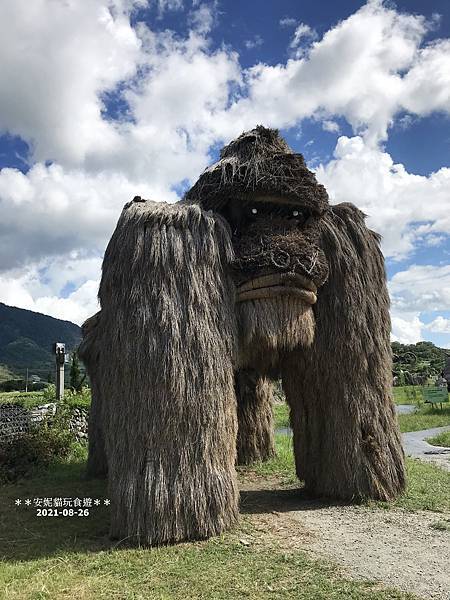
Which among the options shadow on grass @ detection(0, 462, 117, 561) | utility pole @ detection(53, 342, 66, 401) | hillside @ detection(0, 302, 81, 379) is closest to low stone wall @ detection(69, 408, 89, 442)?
utility pole @ detection(53, 342, 66, 401)

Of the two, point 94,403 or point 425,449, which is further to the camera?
point 425,449

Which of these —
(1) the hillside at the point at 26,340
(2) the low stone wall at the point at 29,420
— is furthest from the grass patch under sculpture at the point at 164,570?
(1) the hillside at the point at 26,340

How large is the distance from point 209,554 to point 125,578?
3.01 feet

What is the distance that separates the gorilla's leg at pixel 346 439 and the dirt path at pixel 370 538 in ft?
1.21

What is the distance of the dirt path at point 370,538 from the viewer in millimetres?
4641

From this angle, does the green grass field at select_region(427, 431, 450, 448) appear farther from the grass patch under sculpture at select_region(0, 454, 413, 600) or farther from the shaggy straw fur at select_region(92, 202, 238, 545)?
the shaggy straw fur at select_region(92, 202, 238, 545)

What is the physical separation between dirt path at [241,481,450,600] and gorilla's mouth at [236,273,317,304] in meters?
2.80

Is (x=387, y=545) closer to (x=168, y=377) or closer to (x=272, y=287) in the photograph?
(x=168, y=377)

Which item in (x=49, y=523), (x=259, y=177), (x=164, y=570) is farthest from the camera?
(x=49, y=523)

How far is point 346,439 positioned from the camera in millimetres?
7270

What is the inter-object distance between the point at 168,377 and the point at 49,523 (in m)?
2.85

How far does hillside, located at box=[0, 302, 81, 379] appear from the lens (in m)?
140

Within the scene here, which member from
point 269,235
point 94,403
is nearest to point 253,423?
point 94,403

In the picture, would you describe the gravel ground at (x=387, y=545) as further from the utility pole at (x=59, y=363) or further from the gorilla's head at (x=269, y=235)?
the utility pole at (x=59, y=363)
